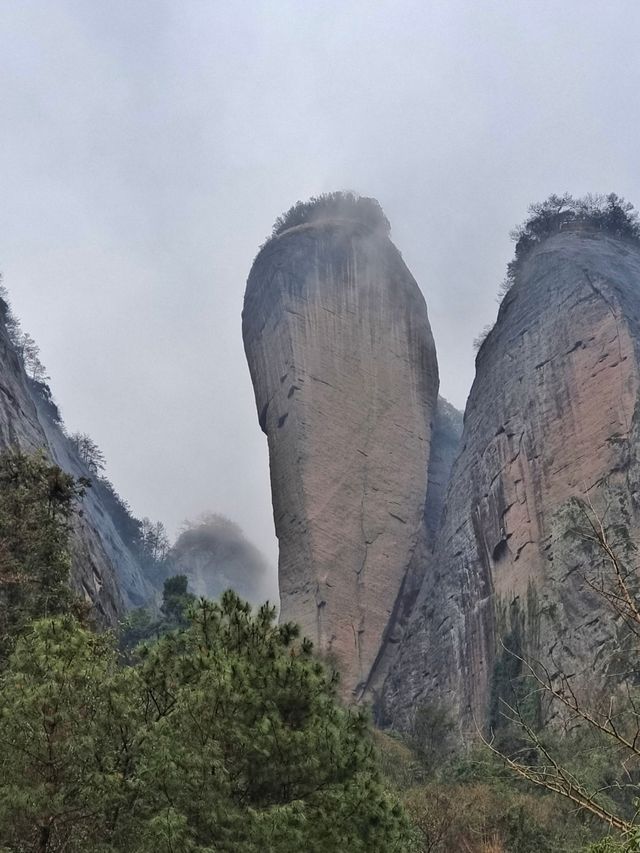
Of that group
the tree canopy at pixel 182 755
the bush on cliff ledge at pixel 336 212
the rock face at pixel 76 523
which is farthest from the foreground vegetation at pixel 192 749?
the bush on cliff ledge at pixel 336 212

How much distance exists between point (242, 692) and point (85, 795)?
175cm

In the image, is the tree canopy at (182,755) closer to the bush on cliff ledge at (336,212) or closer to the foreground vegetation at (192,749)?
the foreground vegetation at (192,749)

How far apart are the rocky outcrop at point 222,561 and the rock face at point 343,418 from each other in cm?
3261

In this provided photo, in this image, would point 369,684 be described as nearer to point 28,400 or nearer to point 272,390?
point 272,390

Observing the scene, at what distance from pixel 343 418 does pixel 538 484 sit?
13.4m

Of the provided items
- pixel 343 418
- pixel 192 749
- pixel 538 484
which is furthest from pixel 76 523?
pixel 343 418

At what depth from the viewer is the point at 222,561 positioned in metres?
77.2

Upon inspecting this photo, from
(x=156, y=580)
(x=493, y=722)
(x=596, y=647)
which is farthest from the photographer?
(x=156, y=580)

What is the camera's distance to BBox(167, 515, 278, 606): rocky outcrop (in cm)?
7450

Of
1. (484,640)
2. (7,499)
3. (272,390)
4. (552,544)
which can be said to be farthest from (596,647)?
(272,390)

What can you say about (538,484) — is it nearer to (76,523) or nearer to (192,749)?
(76,523)

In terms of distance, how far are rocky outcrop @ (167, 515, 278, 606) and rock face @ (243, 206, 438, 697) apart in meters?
32.6

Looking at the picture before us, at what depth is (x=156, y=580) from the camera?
202 feet

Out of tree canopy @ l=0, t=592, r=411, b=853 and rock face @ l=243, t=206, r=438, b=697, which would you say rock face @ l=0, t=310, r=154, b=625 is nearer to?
tree canopy @ l=0, t=592, r=411, b=853
